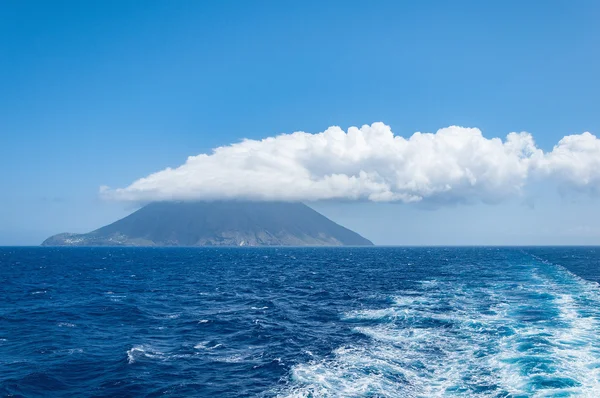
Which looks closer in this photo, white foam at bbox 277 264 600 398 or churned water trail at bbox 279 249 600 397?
white foam at bbox 277 264 600 398

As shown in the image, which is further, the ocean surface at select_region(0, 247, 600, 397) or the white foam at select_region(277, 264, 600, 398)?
the ocean surface at select_region(0, 247, 600, 397)

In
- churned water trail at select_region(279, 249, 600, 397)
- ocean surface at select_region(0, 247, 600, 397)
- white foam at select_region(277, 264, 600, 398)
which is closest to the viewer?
white foam at select_region(277, 264, 600, 398)

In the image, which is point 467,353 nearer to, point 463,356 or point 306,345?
point 463,356

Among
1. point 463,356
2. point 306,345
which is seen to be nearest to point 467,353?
point 463,356

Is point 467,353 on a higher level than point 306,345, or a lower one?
higher

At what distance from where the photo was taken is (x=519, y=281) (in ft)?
318

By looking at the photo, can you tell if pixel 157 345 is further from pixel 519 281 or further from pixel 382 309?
pixel 519 281

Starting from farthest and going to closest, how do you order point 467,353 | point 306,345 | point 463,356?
point 306,345, point 467,353, point 463,356

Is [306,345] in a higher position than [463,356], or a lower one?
lower

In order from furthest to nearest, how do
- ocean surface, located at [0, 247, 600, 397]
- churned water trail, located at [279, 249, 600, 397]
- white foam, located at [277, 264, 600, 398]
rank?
ocean surface, located at [0, 247, 600, 397] → churned water trail, located at [279, 249, 600, 397] → white foam, located at [277, 264, 600, 398]

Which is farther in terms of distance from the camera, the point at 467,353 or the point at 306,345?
the point at 306,345

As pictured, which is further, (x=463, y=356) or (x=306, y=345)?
(x=306, y=345)

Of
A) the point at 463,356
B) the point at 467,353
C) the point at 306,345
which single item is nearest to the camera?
the point at 463,356

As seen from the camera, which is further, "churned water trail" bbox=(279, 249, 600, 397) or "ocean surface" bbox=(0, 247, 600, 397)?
"ocean surface" bbox=(0, 247, 600, 397)
